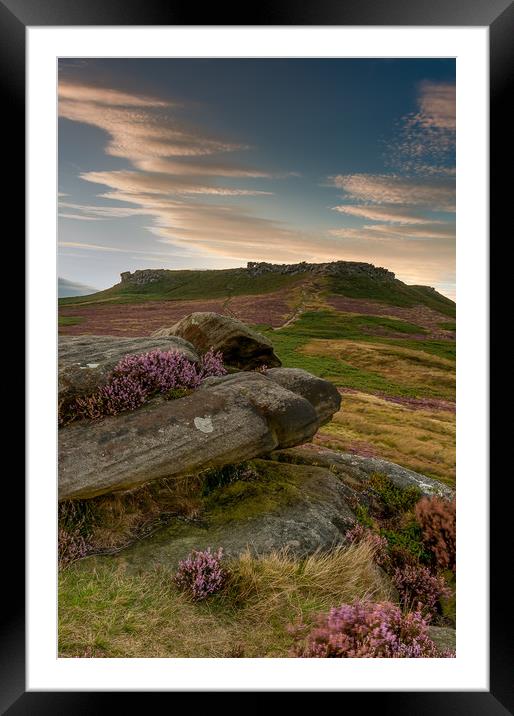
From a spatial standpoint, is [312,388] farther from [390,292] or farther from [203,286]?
[203,286]

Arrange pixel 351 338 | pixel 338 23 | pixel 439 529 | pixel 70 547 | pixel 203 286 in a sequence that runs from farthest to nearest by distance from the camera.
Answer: pixel 203 286 < pixel 351 338 < pixel 439 529 < pixel 70 547 < pixel 338 23

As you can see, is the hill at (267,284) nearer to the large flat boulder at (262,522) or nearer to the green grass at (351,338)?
the green grass at (351,338)

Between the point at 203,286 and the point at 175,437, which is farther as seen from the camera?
the point at 203,286

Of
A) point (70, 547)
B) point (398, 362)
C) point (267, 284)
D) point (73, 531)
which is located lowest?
point (70, 547)

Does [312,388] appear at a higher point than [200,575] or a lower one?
higher

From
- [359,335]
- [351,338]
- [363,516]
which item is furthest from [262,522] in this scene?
[359,335]

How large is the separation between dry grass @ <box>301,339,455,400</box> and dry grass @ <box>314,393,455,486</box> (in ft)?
18.5

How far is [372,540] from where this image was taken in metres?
7.18

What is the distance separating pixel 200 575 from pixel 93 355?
13.2 feet

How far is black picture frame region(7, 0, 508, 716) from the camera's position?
166 inches

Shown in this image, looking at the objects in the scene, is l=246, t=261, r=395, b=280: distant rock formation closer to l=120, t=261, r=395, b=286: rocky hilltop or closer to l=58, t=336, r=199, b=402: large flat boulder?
l=120, t=261, r=395, b=286: rocky hilltop
